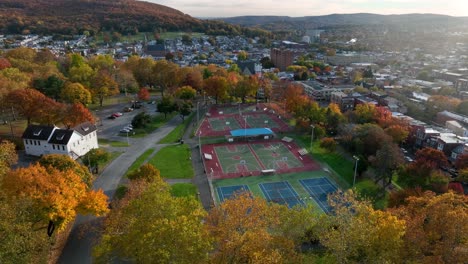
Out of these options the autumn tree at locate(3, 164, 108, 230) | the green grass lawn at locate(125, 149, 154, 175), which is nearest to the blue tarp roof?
the green grass lawn at locate(125, 149, 154, 175)

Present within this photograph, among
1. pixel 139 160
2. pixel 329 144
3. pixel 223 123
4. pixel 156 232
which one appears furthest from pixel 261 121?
pixel 156 232

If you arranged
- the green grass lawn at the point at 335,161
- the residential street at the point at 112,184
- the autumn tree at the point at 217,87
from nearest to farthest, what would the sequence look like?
1. the residential street at the point at 112,184
2. the green grass lawn at the point at 335,161
3. the autumn tree at the point at 217,87

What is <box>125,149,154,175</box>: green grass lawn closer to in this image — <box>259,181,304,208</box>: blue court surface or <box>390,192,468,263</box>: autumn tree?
<box>259,181,304,208</box>: blue court surface

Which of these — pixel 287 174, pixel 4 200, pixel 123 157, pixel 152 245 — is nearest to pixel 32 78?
pixel 123 157

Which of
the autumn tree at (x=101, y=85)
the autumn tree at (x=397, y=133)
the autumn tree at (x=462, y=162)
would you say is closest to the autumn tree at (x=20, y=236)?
the autumn tree at (x=462, y=162)

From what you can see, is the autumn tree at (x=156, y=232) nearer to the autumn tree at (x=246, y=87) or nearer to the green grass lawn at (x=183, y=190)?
the green grass lawn at (x=183, y=190)

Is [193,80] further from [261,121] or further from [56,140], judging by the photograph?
[56,140]

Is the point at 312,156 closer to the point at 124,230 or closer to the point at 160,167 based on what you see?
the point at 160,167
